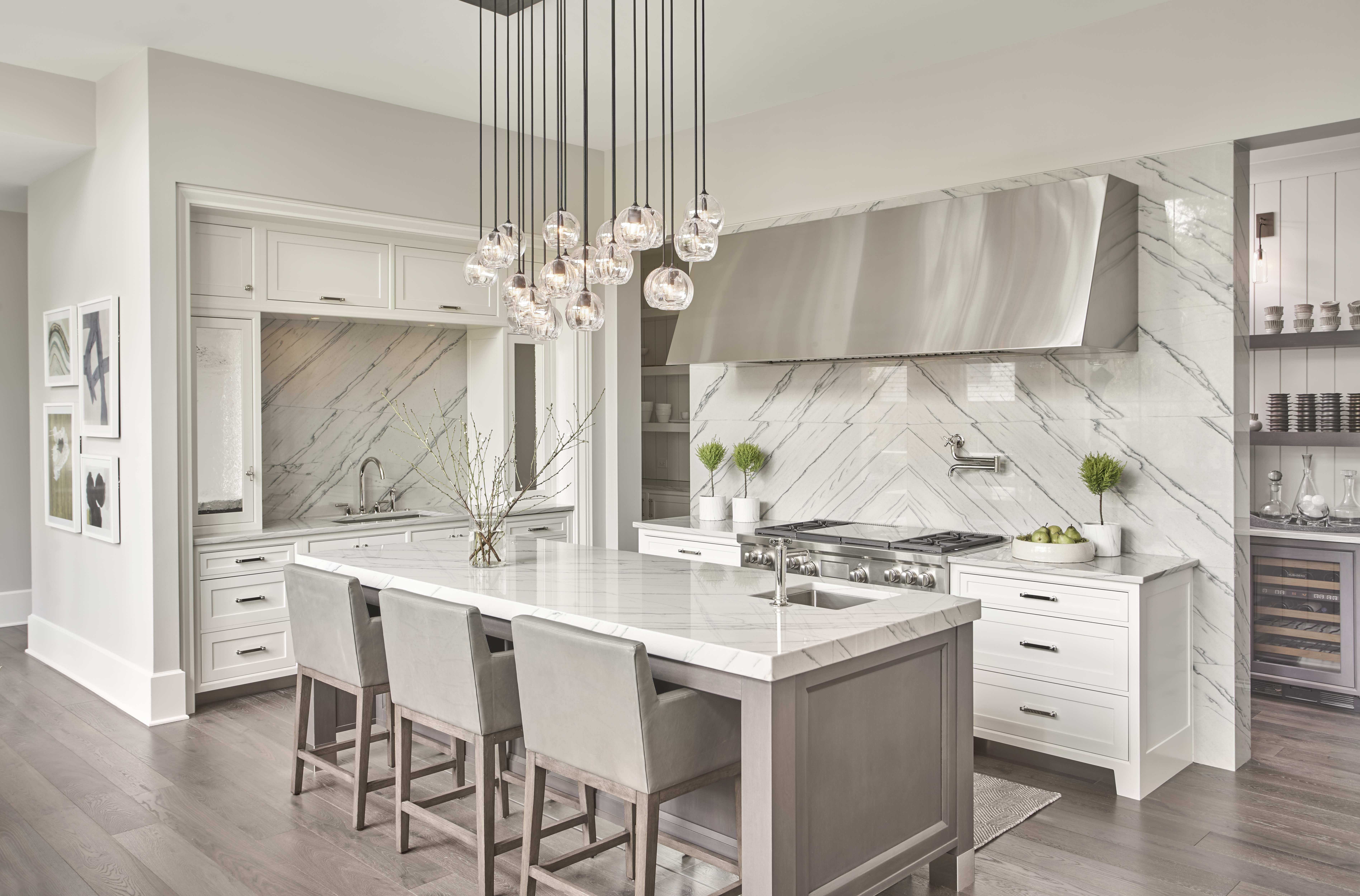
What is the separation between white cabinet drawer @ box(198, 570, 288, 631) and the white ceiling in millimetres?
2503

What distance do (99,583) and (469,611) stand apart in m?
3.22

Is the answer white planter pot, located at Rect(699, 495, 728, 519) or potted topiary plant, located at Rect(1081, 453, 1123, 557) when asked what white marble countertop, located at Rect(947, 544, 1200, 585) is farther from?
white planter pot, located at Rect(699, 495, 728, 519)

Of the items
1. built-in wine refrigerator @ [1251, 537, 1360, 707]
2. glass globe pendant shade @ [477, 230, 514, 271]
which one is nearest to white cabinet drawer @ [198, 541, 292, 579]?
glass globe pendant shade @ [477, 230, 514, 271]

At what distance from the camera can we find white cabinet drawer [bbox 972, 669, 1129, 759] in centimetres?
347

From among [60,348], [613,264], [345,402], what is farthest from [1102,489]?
[60,348]

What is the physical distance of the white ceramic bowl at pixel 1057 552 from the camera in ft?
12.2

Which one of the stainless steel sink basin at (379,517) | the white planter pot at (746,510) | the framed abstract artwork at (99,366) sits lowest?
the stainless steel sink basin at (379,517)

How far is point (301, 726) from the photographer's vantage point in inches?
137

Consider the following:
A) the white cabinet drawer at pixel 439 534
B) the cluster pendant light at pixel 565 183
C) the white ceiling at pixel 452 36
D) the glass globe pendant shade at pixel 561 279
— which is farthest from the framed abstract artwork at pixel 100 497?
the glass globe pendant shade at pixel 561 279

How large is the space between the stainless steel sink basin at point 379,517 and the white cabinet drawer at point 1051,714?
327cm

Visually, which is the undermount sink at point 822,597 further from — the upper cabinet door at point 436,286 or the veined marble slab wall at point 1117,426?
the upper cabinet door at point 436,286

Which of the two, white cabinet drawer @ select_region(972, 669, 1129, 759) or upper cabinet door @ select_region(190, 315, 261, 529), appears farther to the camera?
upper cabinet door @ select_region(190, 315, 261, 529)

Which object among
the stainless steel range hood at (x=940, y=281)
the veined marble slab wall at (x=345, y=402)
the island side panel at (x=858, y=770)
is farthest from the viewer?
the veined marble slab wall at (x=345, y=402)

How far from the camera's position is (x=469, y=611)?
2688 millimetres
